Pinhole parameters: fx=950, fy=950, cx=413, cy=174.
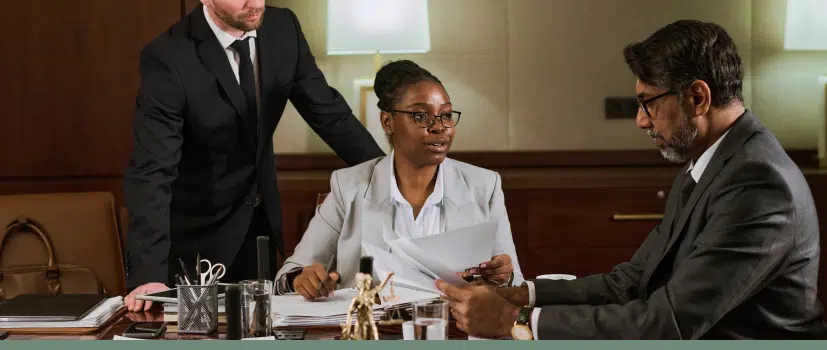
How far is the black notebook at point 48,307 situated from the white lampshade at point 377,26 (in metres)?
1.88

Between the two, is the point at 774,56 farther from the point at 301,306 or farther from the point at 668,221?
the point at 301,306

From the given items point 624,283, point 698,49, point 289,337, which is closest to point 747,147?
point 698,49

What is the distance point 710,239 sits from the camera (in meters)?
1.69

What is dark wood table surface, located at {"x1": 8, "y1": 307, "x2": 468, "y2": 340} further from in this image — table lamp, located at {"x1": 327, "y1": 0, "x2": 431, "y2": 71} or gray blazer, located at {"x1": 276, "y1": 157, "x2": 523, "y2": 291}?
table lamp, located at {"x1": 327, "y1": 0, "x2": 431, "y2": 71}

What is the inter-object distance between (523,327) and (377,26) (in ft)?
7.10

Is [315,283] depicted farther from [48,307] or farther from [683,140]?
[683,140]

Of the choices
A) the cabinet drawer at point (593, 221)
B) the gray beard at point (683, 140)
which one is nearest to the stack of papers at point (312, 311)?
the gray beard at point (683, 140)

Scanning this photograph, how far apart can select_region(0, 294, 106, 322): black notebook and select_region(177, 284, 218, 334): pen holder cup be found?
0.79ft

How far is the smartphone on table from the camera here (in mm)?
1746

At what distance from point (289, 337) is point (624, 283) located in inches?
31.3

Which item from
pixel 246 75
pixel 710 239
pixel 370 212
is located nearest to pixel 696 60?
pixel 710 239

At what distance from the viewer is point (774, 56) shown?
152 inches

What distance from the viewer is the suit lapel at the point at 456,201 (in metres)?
2.42

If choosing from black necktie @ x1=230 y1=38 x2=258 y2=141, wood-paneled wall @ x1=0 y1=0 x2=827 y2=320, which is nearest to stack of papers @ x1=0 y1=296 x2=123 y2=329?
black necktie @ x1=230 y1=38 x2=258 y2=141
